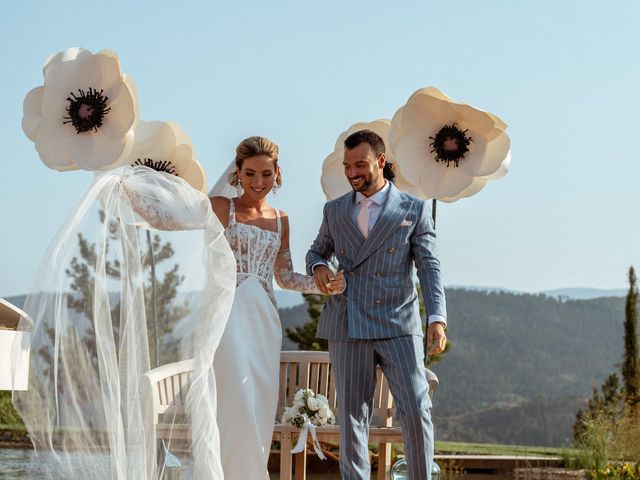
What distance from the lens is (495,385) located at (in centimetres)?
2569

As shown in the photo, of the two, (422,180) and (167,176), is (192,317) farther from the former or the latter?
(422,180)

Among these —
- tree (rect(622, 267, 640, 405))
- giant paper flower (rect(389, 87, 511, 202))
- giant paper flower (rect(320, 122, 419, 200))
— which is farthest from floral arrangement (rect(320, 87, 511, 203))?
tree (rect(622, 267, 640, 405))

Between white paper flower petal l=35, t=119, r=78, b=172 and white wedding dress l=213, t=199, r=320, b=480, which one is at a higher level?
white paper flower petal l=35, t=119, r=78, b=172

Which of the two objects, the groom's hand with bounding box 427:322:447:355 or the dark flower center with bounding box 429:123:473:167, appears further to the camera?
the dark flower center with bounding box 429:123:473:167

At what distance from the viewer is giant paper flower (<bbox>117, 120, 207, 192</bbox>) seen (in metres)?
5.70

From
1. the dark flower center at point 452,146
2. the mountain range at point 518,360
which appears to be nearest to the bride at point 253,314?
the dark flower center at point 452,146

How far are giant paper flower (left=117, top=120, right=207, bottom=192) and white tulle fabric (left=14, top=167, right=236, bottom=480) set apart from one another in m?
1.41

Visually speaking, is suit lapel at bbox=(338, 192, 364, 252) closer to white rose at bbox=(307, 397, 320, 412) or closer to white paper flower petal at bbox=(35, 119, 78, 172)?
white rose at bbox=(307, 397, 320, 412)

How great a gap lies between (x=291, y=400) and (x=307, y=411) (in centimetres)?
42

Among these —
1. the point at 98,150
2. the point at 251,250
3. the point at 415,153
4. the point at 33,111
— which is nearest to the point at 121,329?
the point at 251,250

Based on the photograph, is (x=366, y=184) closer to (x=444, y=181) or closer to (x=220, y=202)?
(x=220, y=202)

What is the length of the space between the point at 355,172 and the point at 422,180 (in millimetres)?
1387

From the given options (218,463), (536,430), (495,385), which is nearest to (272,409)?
(218,463)

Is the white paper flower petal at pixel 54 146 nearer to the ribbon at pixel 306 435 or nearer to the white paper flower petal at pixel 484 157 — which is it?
the ribbon at pixel 306 435
